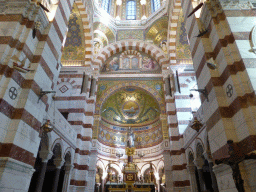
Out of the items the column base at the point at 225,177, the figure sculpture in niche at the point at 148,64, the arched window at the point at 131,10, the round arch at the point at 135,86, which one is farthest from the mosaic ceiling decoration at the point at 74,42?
the column base at the point at 225,177

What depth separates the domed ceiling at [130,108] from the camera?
16172mm

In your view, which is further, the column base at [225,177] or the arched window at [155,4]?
the arched window at [155,4]

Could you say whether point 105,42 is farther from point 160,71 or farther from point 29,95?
point 29,95

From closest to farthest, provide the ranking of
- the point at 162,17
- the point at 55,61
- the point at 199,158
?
the point at 55,61 < the point at 199,158 < the point at 162,17

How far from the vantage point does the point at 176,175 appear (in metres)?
10.9

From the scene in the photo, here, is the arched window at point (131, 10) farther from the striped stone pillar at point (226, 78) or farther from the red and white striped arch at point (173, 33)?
the striped stone pillar at point (226, 78)

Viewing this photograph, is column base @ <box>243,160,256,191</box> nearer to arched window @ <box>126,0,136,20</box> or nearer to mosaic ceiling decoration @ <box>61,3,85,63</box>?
mosaic ceiling decoration @ <box>61,3,85,63</box>

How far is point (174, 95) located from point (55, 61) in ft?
26.0

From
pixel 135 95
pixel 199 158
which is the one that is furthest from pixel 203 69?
pixel 135 95

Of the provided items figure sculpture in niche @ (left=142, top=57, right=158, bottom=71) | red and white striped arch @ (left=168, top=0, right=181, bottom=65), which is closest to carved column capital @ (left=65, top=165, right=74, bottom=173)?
red and white striped arch @ (left=168, top=0, right=181, bottom=65)

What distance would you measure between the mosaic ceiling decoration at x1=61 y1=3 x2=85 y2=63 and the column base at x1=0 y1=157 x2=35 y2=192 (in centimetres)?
971

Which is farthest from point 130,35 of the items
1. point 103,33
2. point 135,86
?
point 135,86

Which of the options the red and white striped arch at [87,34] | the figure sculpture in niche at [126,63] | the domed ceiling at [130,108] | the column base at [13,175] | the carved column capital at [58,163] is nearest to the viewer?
the column base at [13,175]

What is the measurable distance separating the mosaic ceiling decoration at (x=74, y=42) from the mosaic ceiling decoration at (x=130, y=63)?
8.56 feet
